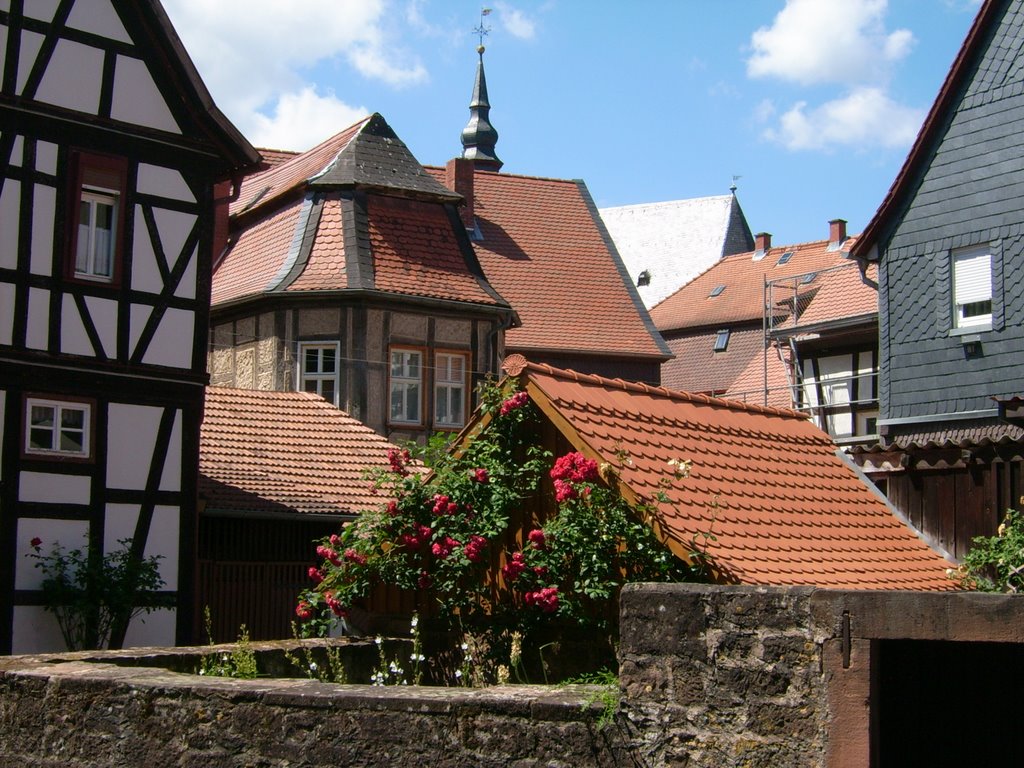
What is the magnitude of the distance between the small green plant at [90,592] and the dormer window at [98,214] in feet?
10.2

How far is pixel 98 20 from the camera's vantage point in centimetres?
1664

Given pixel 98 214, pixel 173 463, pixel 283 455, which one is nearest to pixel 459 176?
pixel 283 455

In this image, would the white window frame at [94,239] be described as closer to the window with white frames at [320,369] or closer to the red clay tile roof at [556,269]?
the window with white frames at [320,369]

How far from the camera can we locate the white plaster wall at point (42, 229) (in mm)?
15719

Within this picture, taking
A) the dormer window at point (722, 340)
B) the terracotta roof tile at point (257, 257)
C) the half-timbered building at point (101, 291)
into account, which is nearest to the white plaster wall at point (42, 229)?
the half-timbered building at point (101, 291)

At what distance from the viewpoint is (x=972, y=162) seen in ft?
66.1

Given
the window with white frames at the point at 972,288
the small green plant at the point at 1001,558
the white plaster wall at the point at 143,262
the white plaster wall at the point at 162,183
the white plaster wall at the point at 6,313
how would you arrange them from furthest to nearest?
the window with white frames at the point at 972,288 → the white plaster wall at the point at 162,183 → the white plaster wall at the point at 143,262 → the white plaster wall at the point at 6,313 → the small green plant at the point at 1001,558

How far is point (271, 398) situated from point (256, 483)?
123 inches

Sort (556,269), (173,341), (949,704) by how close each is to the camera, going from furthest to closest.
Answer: (556,269) < (173,341) < (949,704)

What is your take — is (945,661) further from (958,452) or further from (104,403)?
(104,403)

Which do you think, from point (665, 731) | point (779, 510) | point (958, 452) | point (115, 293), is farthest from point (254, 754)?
point (115, 293)

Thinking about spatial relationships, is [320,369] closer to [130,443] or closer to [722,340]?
[130,443]

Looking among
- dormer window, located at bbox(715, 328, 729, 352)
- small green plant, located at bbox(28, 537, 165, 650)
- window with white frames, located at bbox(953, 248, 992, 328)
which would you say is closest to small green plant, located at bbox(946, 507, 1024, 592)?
window with white frames, located at bbox(953, 248, 992, 328)

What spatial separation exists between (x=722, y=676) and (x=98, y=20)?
13.7 metres
